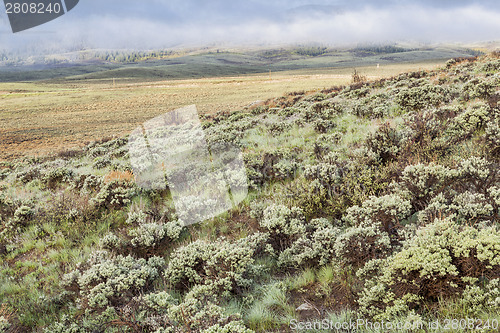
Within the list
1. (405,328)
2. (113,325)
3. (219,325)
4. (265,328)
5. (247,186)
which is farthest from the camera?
(247,186)

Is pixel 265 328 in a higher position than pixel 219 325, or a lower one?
lower

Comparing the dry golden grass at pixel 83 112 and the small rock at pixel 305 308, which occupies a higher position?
the dry golden grass at pixel 83 112

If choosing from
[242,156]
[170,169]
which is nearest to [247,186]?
[242,156]

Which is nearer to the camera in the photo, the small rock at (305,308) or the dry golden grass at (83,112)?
the small rock at (305,308)

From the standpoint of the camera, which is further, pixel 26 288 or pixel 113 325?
pixel 26 288

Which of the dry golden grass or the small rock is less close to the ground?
the dry golden grass

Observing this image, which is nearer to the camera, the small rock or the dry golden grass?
the small rock

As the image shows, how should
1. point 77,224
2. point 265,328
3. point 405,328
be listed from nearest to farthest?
point 405,328
point 265,328
point 77,224

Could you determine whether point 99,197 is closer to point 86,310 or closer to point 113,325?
point 86,310

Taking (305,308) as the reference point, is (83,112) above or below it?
above

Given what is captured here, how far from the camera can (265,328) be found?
3.38 metres

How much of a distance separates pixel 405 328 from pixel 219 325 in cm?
184

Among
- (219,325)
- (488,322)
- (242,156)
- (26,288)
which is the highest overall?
(242,156)

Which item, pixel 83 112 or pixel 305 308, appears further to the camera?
pixel 83 112
